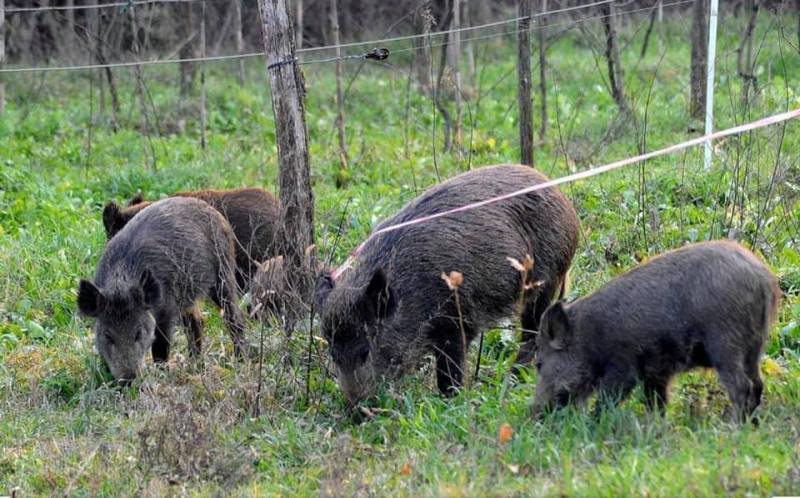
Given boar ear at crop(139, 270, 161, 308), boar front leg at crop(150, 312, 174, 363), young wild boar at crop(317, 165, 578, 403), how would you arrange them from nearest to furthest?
young wild boar at crop(317, 165, 578, 403)
boar ear at crop(139, 270, 161, 308)
boar front leg at crop(150, 312, 174, 363)

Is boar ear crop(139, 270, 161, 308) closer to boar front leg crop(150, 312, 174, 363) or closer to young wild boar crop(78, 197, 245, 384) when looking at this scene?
young wild boar crop(78, 197, 245, 384)

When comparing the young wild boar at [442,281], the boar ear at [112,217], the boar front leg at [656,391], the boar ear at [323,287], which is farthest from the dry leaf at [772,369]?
the boar ear at [112,217]

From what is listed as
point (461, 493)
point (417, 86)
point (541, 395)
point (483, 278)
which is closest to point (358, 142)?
point (417, 86)

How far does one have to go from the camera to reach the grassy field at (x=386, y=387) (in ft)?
16.8

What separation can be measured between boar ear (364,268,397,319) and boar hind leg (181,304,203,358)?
6.66 ft

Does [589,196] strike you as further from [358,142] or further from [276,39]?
[358,142]

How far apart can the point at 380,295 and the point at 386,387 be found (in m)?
0.53

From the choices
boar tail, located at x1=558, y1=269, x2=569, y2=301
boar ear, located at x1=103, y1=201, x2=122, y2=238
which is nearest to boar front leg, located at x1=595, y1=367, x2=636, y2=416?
boar tail, located at x1=558, y1=269, x2=569, y2=301

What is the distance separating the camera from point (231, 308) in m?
8.21

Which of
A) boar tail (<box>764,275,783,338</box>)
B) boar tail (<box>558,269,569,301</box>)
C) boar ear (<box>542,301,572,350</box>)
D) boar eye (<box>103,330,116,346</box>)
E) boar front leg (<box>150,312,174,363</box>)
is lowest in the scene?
boar front leg (<box>150,312,174,363</box>)

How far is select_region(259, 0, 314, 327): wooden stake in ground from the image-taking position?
7.45 m

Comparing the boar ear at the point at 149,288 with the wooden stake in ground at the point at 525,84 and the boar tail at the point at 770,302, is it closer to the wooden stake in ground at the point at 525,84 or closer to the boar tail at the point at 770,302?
the wooden stake in ground at the point at 525,84

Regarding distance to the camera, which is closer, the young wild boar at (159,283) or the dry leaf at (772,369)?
the dry leaf at (772,369)

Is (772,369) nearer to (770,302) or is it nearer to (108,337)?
(770,302)
